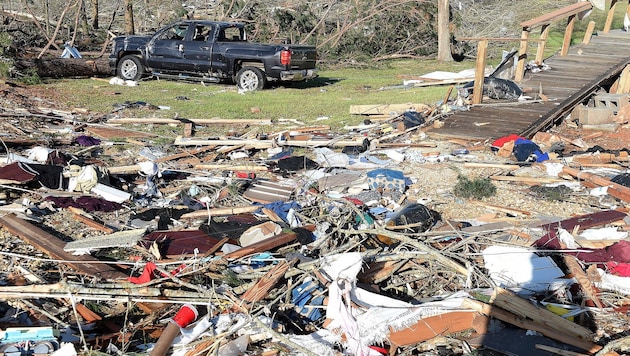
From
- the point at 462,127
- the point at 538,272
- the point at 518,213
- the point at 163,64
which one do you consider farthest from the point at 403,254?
the point at 163,64

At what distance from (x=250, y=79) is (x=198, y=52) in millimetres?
1604

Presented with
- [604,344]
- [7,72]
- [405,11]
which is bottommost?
[604,344]

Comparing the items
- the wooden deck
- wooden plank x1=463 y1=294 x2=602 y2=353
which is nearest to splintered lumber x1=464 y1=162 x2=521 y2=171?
the wooden deck

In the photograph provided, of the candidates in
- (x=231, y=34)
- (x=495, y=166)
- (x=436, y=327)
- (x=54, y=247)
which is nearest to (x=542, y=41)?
(x=495, y=166)

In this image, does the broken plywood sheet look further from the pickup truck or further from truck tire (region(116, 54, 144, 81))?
truck tire (region(116, 54, 144, 81))

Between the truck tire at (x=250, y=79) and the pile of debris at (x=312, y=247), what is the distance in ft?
20.2

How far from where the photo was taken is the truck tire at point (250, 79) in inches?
707

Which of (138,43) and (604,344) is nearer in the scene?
(604,344)

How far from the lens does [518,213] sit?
8797 mm

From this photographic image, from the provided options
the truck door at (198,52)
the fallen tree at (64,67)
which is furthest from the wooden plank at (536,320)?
the fallen tree at (64,67)

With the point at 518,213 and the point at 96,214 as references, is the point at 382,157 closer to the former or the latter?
the point at 518,213

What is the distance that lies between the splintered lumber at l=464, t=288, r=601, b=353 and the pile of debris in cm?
1

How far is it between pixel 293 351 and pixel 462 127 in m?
7.93

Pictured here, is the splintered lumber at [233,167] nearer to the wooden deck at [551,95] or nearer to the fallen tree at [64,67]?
the wooden deck at [551,95]
